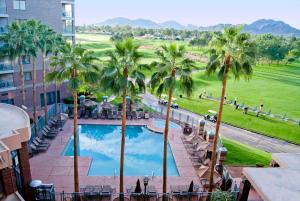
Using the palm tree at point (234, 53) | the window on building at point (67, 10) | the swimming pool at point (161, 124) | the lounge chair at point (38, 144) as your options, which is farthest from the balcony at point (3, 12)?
the palm tree at point (234, 53)

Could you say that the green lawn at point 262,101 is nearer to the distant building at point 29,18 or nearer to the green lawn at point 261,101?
the green lawn at point 261,101

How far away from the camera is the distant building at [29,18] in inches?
1252

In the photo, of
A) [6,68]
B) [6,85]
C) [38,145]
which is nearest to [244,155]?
[38,145]

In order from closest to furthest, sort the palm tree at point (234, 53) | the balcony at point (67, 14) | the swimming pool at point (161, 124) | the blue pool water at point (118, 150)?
A: the palm tree at point (234, 53) → the blue pool water at point (118, 150) → the swimming pool at point (161, 124) → the balcony at point (67, 14)

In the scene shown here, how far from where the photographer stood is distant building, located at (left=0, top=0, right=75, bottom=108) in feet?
104

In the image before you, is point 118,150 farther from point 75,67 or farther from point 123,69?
point 75,67

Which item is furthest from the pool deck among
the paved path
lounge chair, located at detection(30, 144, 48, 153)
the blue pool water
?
the paved path

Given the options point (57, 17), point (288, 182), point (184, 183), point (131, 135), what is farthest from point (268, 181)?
point (57, 17)

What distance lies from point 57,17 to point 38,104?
12788mm

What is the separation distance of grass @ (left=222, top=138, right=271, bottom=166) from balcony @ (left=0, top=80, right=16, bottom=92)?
88.8ft

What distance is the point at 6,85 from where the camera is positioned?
3266cm

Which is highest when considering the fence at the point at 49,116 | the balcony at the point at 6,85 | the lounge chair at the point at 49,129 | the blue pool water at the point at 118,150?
the balcony at the point at 6,85

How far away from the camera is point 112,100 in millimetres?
42156

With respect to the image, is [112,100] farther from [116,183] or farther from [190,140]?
[116,183]
